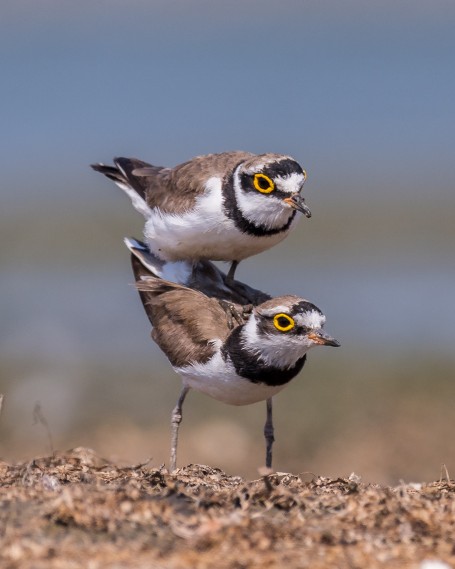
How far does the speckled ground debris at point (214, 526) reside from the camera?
5.86 meters

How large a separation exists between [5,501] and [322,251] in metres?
20.4

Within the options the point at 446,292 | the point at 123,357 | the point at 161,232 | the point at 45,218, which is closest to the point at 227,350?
the point at 161,232

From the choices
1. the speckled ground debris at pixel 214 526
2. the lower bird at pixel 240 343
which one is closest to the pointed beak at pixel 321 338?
the lower bird at pixel 240 343

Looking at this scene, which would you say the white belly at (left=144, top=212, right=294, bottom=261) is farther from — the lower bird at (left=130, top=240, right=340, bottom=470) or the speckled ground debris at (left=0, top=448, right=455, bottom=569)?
the speckled ground debris at (left=0, top=448, right=455, bottom=569)

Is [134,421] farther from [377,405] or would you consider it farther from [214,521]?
[214,521]

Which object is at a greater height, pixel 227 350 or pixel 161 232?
pixel 161 232

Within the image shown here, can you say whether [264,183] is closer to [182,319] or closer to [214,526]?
[182,319]

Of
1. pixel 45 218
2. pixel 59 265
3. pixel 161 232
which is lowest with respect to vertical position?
pixel 161 232

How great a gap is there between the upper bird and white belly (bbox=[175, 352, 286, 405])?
882mm

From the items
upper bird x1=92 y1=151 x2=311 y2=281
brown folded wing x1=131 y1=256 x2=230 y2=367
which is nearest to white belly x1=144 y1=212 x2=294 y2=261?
upper bird x1=92 y1=151 x2=311 y2=281

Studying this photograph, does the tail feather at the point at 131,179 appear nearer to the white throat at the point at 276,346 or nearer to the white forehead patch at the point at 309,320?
the white throat at the point at 276,346

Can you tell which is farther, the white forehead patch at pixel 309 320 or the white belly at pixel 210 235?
the white belly at pixel 210 235

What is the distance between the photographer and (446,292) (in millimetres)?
21500

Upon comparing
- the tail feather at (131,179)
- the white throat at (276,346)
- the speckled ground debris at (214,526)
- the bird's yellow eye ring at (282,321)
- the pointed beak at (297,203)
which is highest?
the tail feather at (131,179)
